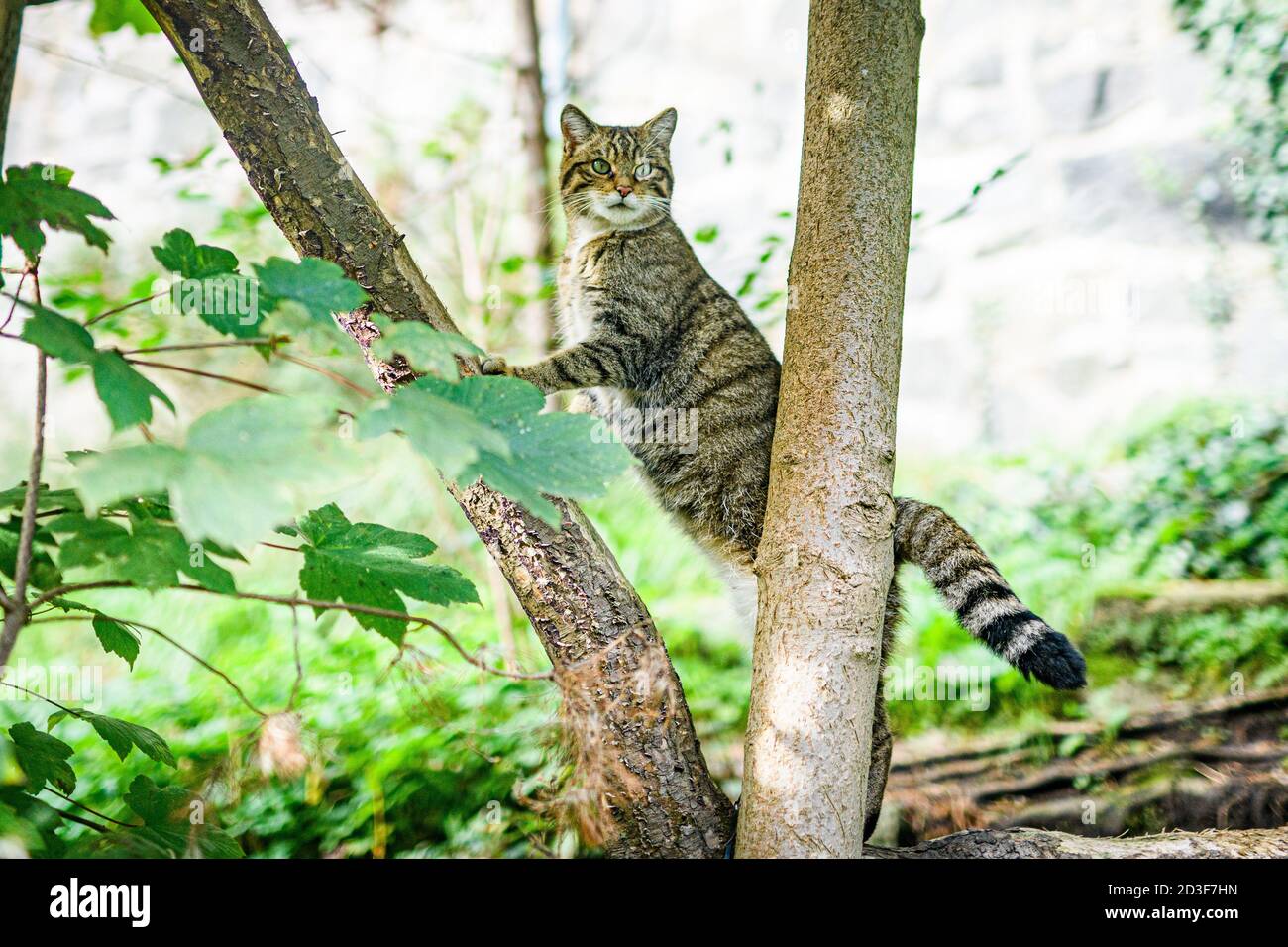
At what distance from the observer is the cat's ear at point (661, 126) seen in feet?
10.00

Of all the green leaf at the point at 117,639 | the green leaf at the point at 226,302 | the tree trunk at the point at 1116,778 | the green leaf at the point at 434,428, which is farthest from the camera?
the tree trunk at the point at 1116,778

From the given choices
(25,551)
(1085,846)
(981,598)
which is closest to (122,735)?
(25,551)

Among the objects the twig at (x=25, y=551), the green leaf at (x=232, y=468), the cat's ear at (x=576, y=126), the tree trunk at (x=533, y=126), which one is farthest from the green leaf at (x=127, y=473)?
the tree trunk at (x=533, y=126)

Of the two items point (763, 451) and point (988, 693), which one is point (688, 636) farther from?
point (763, 451)

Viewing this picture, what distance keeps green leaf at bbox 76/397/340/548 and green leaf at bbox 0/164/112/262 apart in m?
0.45

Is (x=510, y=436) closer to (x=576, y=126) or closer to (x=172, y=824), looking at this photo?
(x=172, y=824)

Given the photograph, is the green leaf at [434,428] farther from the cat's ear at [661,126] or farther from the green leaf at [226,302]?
the cat's ear at [661,126]

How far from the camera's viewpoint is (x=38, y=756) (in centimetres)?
133

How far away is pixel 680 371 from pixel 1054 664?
48.8 inches

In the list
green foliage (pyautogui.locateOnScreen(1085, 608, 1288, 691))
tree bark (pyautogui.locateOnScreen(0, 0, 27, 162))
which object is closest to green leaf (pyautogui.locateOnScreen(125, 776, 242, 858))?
tree bark (pyautogui.locateOnScreen(0, 0, 27, 162))

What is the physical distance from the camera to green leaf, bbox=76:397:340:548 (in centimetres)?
79

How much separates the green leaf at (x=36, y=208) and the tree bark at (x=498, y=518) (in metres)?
0.41

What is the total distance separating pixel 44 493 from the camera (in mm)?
1260

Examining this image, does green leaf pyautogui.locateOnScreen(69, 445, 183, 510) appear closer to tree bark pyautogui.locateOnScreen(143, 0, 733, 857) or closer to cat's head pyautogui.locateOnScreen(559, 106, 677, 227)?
tree bark pyautogui.locateOnScreen(143, 0, 733, 857)
